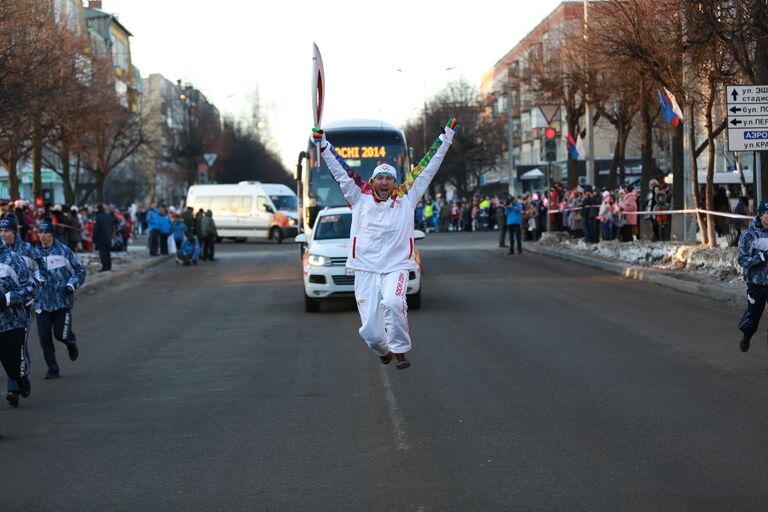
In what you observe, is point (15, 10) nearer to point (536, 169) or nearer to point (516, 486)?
point (516, 486)

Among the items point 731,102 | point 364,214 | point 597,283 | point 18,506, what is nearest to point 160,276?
point 597,283

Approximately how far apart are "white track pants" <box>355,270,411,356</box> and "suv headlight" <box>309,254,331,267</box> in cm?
888

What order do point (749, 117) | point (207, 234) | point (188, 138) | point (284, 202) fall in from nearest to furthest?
point (749, 117), point (207, 234), point (284, 202), point (188, 138)

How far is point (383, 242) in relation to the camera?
9.38 m

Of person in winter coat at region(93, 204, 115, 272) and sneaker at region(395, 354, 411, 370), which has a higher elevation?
person in winter coat at region(93, 204, 115, 272)

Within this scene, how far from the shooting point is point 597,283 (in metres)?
23.2

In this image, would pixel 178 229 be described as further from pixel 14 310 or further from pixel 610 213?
pixel 14 310

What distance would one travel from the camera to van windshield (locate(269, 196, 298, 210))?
55.8 metres

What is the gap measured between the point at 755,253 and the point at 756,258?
0.05 meters

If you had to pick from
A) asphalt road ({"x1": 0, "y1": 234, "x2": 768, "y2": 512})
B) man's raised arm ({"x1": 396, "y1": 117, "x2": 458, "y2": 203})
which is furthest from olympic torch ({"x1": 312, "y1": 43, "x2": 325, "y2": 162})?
asphalt road ({"x1": 0, "y1": 234, "x2": 768, "y2": 512})

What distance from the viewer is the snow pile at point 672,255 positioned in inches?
837

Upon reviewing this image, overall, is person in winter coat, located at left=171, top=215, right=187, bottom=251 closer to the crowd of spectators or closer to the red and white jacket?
the crowd of spectators

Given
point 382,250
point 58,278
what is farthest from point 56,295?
point 382,250

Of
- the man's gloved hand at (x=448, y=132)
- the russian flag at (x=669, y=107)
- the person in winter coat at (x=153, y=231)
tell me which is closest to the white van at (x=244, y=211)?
the person in winter coat at (x=153, y=231)
